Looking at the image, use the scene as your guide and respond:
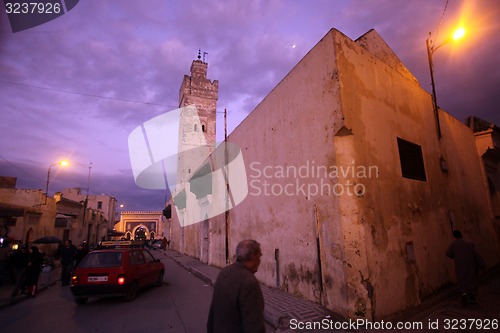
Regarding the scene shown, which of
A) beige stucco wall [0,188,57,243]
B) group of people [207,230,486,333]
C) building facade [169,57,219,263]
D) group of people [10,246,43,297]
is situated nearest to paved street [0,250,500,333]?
group of people [10,246,43,297]

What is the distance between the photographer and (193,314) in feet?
20.5

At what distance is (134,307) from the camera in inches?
275

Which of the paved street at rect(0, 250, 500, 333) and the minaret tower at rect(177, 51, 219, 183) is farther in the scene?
the minaret tower at rect(177, 51, 219, 183)

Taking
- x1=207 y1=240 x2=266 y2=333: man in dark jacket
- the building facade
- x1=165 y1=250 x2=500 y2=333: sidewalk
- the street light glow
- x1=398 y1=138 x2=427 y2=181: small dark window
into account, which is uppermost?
the building facade

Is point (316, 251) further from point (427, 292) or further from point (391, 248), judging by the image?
point (427, 292)

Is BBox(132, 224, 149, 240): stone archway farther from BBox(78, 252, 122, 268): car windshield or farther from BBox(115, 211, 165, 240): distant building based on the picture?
BBox(78, 252, 122, 268): car windshield

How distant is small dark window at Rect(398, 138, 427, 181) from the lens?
6948 mm

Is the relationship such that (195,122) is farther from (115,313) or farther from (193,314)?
(193,314)

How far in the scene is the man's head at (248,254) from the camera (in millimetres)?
2488

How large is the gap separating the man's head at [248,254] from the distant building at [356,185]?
331cm

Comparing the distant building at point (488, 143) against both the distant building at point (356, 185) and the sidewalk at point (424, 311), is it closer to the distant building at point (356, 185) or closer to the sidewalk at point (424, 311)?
the distant building at point (356, 185)

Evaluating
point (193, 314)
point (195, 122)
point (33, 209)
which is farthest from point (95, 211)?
point (193, 314)

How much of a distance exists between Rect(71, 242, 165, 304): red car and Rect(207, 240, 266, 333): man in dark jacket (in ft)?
19.4

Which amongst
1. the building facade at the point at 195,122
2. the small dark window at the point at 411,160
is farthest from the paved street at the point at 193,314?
the building facade at the point at 195,122
